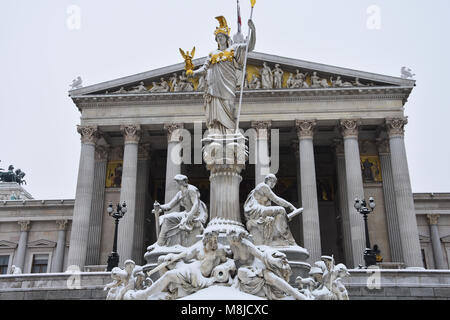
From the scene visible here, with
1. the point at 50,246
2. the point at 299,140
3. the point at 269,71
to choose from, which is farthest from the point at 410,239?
the point at 50,246

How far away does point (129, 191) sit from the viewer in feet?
112

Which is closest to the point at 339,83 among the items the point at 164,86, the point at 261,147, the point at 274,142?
the point at 274,142

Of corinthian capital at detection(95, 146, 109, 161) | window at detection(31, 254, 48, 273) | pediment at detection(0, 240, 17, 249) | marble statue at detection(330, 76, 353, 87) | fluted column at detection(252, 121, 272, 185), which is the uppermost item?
marble statue at detection(330, 76, 353, 87)

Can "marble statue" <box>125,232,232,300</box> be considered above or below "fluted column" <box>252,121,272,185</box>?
below

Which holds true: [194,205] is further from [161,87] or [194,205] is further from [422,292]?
[161,87]

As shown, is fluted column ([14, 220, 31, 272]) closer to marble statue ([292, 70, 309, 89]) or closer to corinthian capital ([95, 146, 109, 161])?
corinthian capital ([95, 146, 109, 161])

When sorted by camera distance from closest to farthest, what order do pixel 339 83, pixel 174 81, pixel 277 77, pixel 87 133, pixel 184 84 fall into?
pixel 339 83, pixel 87 133, pixel 277 77, pixel 184 84, pixel 174 81

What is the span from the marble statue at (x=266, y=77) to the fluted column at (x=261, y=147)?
3.08m

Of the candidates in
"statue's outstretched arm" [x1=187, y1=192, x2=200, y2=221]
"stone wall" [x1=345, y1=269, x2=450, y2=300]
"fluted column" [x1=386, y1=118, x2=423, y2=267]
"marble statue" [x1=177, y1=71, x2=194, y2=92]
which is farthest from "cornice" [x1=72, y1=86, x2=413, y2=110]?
"statue's outstretched arm" [x1=187, y1=192, x2=200, y2=221]

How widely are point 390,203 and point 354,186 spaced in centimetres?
551

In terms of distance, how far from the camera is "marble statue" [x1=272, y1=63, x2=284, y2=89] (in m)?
36.7

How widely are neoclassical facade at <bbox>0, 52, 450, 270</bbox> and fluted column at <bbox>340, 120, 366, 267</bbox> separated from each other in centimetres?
7

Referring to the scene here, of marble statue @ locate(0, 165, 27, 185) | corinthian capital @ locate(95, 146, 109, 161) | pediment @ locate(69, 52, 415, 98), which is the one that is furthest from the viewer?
marble statue @ locate(0, 165, 27, 185)

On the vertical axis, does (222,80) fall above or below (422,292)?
above
